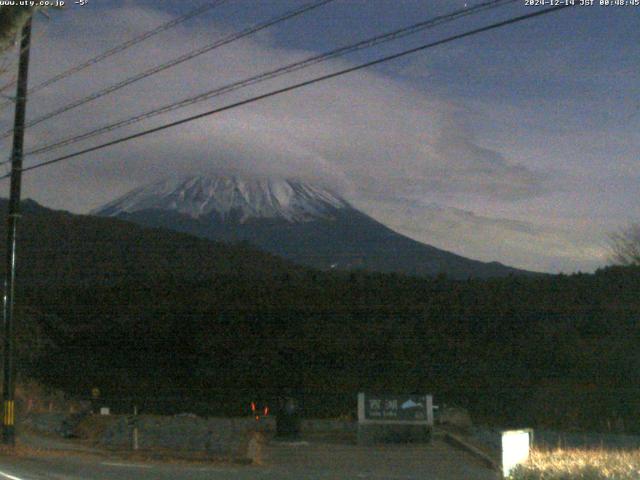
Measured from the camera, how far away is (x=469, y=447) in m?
21.2

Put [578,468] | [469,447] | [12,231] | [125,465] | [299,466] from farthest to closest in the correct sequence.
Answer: [469,447] → [12,231] → [299,466] → [125,465] → [578,468]

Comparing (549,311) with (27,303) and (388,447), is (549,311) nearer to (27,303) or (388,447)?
(388,447)

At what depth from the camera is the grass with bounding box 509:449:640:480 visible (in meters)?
8.65

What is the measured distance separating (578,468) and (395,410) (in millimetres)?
13307

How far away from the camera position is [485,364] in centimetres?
3697

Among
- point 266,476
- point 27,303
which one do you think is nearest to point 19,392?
point 27,303

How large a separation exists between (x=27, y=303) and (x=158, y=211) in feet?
213

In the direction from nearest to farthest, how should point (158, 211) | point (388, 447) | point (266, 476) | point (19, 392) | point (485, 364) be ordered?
point (266, 476), point (388, 447), point (19, 392), point (485, 364), point (158, 211)

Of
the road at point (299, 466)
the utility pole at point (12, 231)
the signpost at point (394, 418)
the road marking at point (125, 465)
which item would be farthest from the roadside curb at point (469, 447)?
the utility pole at point (12, 231)

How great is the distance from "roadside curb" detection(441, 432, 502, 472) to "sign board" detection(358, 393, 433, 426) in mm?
958

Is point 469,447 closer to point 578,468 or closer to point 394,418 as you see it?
point 394,418

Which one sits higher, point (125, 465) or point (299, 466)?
point (125, 465)

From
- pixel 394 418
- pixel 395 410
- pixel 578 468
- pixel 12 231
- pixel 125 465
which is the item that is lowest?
pixel 125 465

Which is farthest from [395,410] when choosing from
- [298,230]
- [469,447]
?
[298,230]
